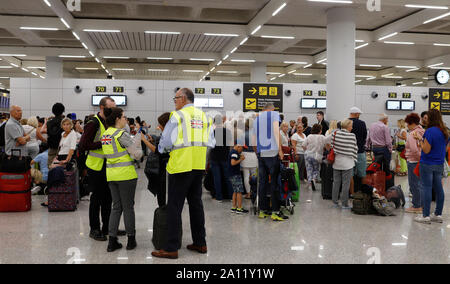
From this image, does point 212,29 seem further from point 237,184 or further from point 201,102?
point 237,184

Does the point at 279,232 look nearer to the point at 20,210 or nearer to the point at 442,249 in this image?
the point at 442,249

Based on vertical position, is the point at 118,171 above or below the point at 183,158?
below

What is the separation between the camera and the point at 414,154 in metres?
6.54

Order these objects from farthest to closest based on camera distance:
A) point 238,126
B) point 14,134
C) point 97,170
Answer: point 238,126 < point 14,134 < point 97,170

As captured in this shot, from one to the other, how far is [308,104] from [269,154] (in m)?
11.1

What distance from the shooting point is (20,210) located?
6328 millimetres

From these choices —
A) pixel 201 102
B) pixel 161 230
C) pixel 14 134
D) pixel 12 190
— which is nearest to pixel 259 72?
pixel 201 102

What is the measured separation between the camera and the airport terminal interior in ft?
14.5

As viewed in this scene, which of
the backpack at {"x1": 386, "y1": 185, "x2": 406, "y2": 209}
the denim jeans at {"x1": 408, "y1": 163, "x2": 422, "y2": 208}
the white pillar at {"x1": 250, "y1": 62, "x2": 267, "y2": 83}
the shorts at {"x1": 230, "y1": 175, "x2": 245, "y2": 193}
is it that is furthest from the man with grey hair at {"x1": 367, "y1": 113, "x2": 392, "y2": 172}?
the white pillar at {"x1": 250, "y1": 62, "x2": 267, "y2": 83}

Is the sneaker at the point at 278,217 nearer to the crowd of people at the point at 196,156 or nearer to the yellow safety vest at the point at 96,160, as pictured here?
the crowd of people at the point at 196,156

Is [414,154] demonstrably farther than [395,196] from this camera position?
No

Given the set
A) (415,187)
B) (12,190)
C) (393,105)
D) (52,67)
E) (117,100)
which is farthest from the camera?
(52,67)

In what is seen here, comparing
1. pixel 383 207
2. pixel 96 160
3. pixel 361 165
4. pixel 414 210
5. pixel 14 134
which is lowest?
pixel 414 210

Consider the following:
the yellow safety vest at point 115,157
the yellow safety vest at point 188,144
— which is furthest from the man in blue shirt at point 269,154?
the yellow safety vest at point 115,157
